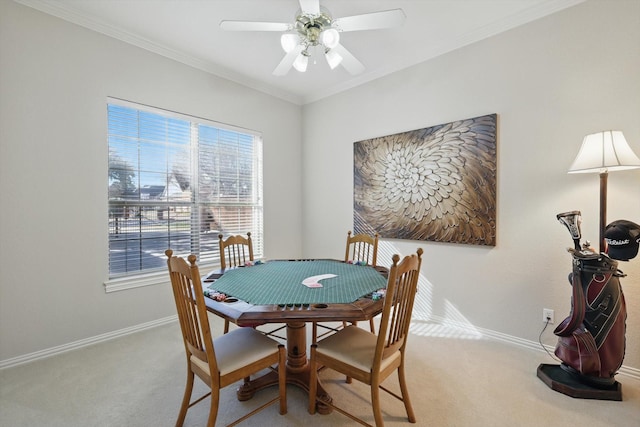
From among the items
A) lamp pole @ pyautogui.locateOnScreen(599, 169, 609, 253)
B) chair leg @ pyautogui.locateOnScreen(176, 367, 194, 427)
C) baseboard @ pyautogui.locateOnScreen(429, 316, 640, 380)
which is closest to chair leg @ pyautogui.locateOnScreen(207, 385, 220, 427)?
chair leg @ pyautogui.locateOnScreen(176, 367, 194, 427)

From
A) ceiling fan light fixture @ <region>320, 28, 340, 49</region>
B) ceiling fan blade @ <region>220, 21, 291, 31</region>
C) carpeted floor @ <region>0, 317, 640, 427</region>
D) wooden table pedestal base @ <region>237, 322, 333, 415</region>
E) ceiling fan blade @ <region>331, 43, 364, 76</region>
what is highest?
ceiling fan blade @ <region>220, 21, 291, 31</region>

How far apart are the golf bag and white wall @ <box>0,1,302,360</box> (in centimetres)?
353

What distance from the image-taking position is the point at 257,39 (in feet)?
9.14

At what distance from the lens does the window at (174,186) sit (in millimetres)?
2775

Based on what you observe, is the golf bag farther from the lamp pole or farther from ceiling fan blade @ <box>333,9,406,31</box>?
ceiling fan blade @ <box>333,9,406,31</box>

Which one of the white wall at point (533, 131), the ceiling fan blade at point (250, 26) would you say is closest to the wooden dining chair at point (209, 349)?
the ceiling fan blade at point (250, 26)

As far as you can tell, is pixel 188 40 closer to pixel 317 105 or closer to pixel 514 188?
pixel 317 105

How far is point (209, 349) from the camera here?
138 cm

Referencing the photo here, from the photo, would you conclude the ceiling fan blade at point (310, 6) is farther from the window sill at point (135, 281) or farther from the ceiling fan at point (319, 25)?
the window sill at point (135, 281)

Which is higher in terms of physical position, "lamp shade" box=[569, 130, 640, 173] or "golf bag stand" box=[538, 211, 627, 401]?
"lamp shade" box=[569, 130, 640, 173]

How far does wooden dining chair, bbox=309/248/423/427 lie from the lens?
140 centimetres

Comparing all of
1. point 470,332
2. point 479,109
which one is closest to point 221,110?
point 479,109

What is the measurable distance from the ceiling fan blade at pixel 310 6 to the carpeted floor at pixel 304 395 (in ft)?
7.94

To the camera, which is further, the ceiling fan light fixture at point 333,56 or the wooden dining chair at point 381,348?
the ceiling fan light fixture at point 333,56
